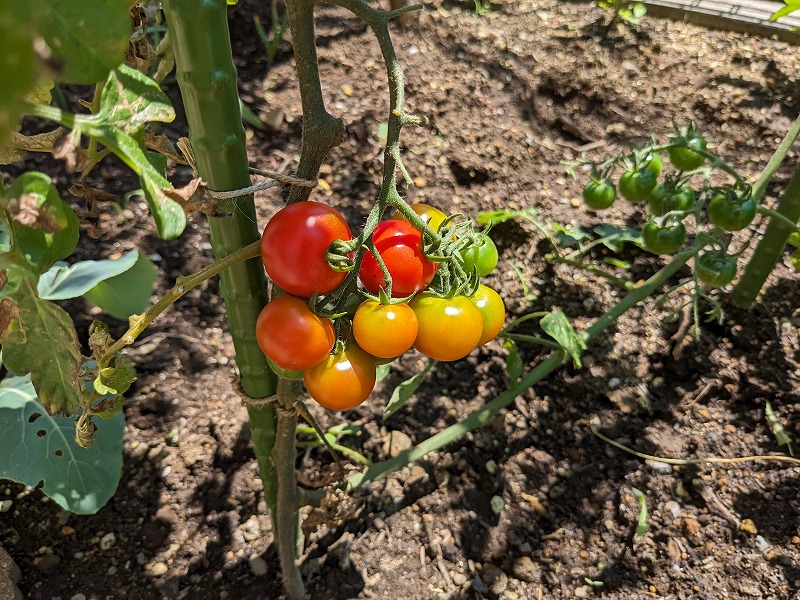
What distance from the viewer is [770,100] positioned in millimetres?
2322

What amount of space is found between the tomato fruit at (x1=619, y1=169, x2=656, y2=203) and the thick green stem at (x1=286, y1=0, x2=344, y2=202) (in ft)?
3.04

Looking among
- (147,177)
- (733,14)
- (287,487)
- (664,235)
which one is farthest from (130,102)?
(733,14)

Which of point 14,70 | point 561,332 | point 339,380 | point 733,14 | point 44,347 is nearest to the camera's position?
point 14,70

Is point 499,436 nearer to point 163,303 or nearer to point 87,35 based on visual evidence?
point 163,303

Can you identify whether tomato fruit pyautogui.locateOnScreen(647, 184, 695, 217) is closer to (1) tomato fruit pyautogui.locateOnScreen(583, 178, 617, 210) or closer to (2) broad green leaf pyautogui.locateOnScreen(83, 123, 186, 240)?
(1) tomato fruit pyautogui.locateOnScreen(583, 178, 617, 210)

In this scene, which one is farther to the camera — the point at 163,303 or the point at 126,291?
the point at 126,291

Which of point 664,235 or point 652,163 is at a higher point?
point 652,163

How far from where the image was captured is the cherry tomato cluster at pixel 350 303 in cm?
72

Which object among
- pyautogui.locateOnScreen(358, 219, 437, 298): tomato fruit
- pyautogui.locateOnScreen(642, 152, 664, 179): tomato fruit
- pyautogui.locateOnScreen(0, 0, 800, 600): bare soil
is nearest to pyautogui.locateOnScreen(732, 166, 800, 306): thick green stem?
pyautogui.locateOnScreen(0, 0, 800, 600): bare soil

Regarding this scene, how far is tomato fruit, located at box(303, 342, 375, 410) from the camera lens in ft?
2.60

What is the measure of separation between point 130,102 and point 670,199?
1226 mm

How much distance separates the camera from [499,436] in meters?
1.64

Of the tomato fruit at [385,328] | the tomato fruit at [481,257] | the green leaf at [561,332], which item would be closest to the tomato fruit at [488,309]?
the tomato fruit at [481,257]

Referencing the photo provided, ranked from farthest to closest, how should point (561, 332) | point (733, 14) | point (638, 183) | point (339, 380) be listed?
point (733, 14) < point (638, 183) < point (561, 332) < point (339, 380)
